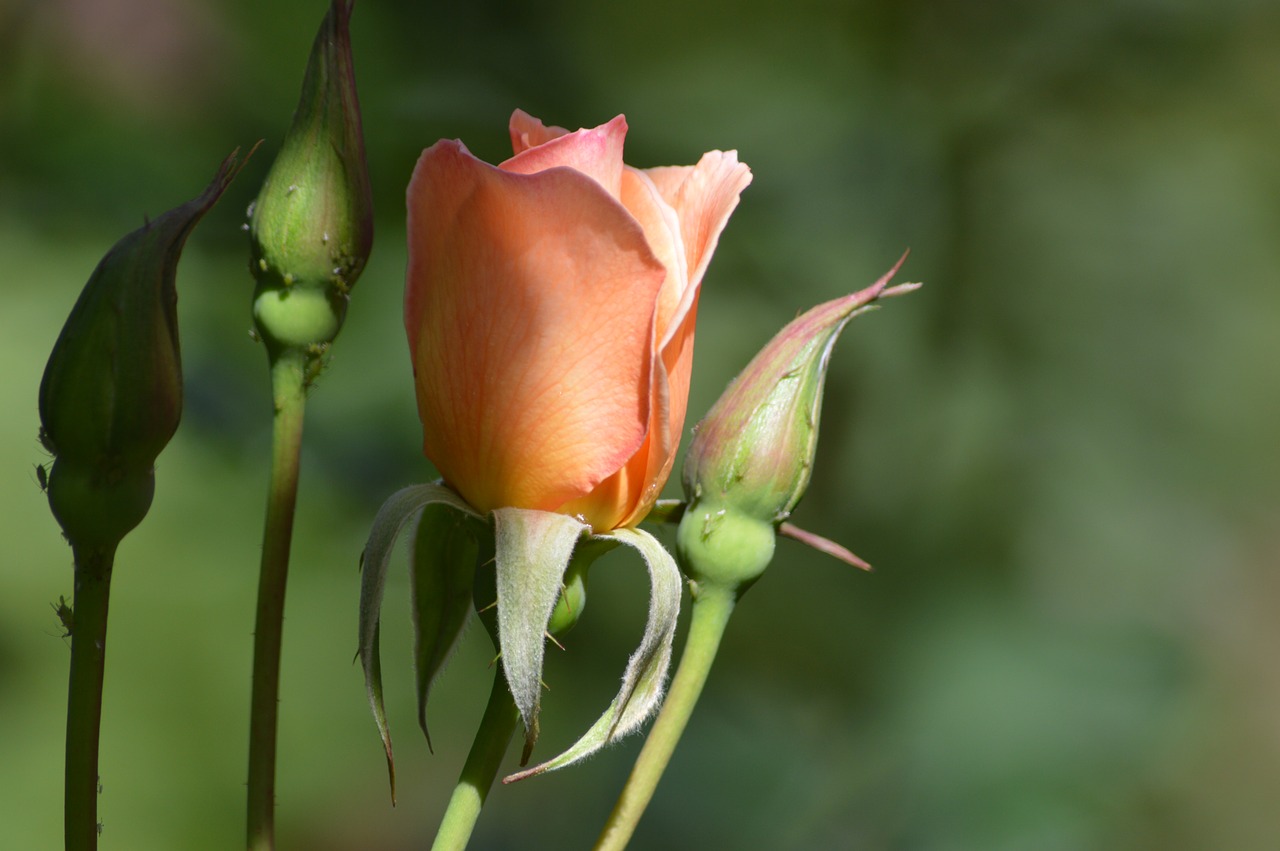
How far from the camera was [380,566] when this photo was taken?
1.00 feet

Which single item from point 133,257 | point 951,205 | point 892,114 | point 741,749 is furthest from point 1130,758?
point 133,257

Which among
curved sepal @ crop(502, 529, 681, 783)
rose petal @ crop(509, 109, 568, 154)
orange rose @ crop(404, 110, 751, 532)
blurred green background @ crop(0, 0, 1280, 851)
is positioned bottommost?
blurred green background @ crop(0, 0, 1280, 851)

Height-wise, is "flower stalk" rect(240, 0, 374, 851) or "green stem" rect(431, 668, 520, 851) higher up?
"flower stalk" rect(240, 0, 374, 851)

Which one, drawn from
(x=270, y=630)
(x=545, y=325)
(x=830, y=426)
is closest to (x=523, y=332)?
(x=545, y=325)

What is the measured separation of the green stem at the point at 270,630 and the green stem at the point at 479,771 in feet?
0.15

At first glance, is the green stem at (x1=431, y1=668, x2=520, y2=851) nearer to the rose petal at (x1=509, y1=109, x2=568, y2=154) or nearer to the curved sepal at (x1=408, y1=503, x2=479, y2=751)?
the curved sepal at (x1=408, y1=503, x2=479, y2=751)

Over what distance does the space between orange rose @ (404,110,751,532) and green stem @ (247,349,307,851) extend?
1.6 inches

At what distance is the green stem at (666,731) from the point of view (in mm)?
330

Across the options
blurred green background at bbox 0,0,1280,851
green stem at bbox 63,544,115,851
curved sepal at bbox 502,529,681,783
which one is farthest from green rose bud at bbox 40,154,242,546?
blurred green background at bbox 0,0,1280,851

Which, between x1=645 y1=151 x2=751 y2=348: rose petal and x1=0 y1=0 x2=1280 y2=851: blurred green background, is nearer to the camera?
x1=645 y1=151 x2=751 y2=348: rose petal

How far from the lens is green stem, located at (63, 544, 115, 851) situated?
0.28 metres

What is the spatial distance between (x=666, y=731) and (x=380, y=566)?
0.10 meters

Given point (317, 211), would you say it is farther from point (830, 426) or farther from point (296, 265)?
point (830, 426)

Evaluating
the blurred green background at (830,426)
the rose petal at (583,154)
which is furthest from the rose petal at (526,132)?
the blurred green background at (830,426)
